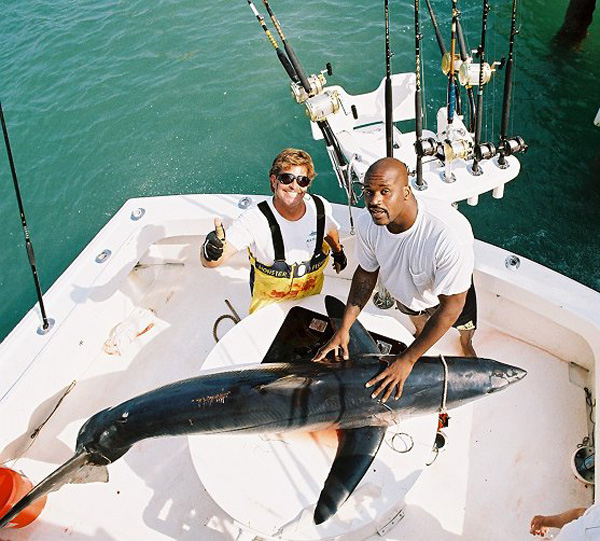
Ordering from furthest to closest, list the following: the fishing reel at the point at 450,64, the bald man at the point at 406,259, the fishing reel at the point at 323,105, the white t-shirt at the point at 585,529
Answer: the fishing reel at the point at 323,105, the fishing reel at the point at 450,64, the bald man at the point at 406,259, the white t-shirt at the point at 585,529

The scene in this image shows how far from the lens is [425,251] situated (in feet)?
7.58

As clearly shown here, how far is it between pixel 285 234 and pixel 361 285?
0.49m

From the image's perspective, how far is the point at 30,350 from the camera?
3148 millimetres

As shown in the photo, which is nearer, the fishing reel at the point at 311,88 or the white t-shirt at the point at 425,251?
the white t-shirt at the point at 425,251

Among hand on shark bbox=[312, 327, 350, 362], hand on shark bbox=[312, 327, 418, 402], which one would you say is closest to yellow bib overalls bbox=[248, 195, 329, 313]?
hand on shark bbox=[312, 327, 350, 362]

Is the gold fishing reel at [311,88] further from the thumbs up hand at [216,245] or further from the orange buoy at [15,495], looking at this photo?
the orange buoy at [15,495]

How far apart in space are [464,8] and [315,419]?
28.5 feet

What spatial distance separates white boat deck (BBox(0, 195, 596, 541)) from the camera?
287cm

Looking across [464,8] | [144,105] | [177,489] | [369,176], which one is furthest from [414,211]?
[464,8]

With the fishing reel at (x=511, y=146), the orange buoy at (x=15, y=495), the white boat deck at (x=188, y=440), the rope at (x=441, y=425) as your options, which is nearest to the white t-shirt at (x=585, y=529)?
the rope at (x=441, y=425)

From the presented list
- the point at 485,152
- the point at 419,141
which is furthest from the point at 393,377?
the point at 485,152

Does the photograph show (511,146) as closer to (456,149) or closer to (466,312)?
(456,149)

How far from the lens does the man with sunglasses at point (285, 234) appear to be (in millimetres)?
2676

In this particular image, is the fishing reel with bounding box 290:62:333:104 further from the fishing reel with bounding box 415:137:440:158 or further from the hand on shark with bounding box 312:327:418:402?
the hand on shark with bounding box 312:327:418:402
